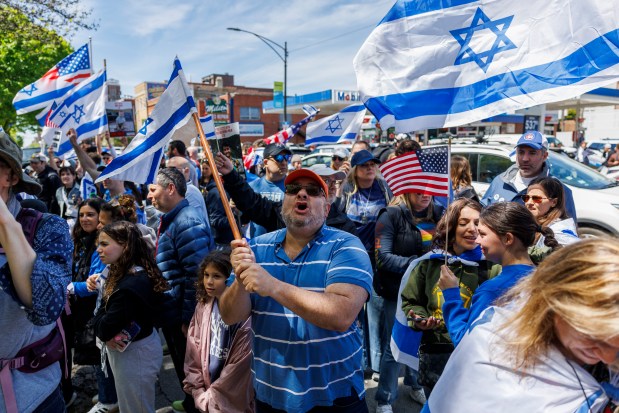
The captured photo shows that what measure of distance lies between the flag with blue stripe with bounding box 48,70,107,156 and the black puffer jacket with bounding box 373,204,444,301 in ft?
15.0

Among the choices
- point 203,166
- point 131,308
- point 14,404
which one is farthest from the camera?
point 203,166

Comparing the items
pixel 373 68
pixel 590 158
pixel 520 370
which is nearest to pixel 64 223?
pixel 520 370

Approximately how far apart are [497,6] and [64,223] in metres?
2.88

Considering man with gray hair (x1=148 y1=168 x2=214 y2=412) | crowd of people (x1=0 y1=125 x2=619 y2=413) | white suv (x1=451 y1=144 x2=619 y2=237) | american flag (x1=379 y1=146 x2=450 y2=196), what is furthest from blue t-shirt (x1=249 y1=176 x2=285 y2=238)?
white suv (x1=451 y1=144 x2=619 y2=237)

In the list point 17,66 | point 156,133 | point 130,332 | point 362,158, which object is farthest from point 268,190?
point 17,66

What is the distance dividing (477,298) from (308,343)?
2.81 ft

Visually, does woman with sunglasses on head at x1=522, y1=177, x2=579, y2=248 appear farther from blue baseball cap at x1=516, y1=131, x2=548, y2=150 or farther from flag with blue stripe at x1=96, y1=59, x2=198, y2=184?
flag with blue stripe at x1=96, y1=59, x2=198, y2=184

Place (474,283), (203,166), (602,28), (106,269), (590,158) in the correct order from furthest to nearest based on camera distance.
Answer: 1. (590,158)
2. (203,166)
3. (106,269)
4. (474,283)
5. (602,28)

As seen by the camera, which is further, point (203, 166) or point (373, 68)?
point (203, 166)

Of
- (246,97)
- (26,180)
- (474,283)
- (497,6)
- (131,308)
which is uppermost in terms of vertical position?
(246,97)

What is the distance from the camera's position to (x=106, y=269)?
3.46 meters

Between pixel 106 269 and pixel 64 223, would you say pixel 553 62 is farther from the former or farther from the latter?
pixel 106 269

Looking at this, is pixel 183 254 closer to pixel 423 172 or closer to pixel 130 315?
pixel 130 315

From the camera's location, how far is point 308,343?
1979 mm
